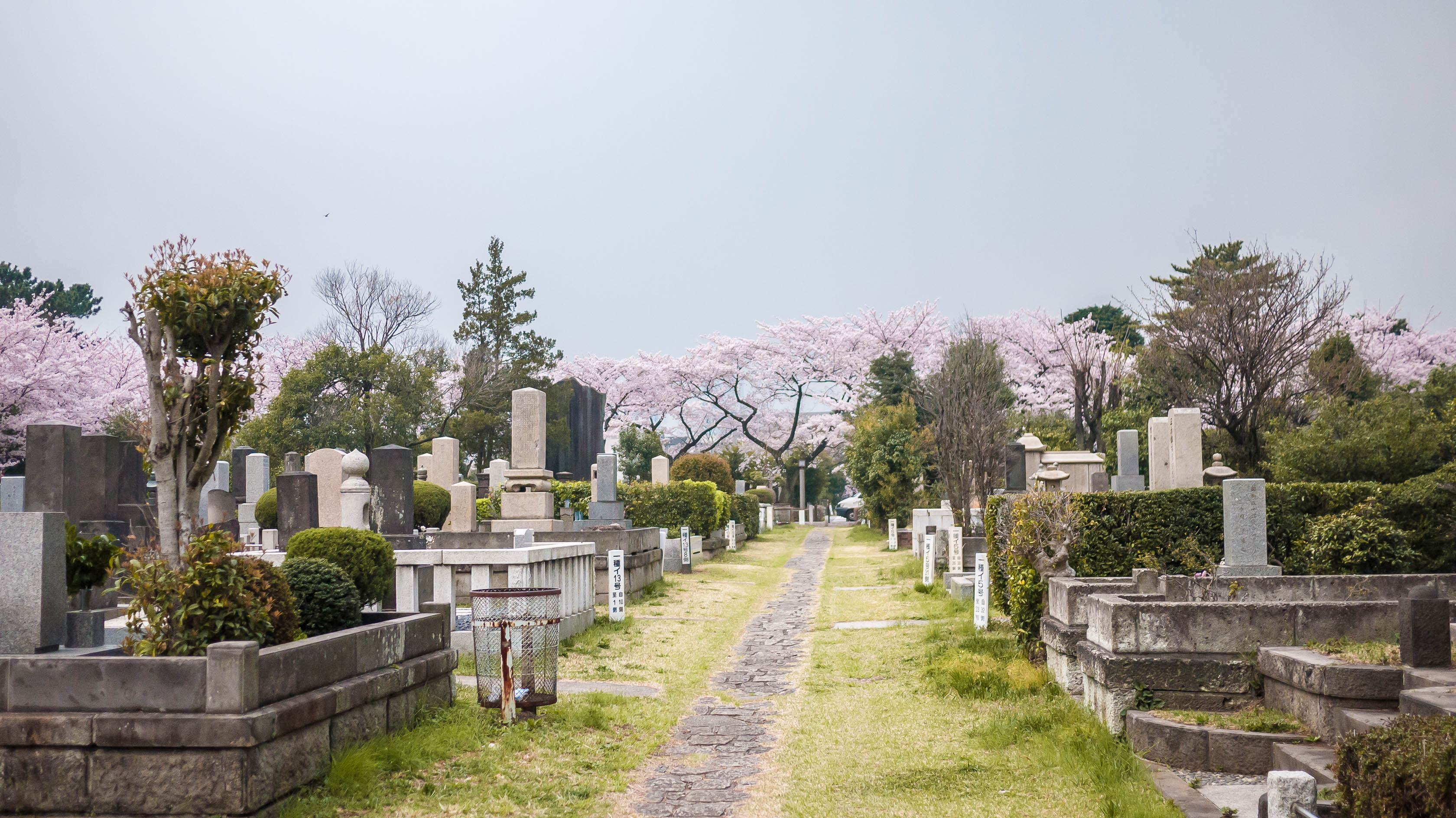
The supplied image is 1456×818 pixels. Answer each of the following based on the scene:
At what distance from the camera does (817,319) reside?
5409 cm

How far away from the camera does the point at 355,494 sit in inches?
574

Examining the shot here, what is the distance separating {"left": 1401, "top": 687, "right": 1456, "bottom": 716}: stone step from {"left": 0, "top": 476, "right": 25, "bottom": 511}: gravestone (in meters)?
20.7

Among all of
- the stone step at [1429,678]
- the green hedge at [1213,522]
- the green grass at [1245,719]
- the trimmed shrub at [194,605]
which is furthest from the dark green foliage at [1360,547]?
the trimmed shrub at [194,605]

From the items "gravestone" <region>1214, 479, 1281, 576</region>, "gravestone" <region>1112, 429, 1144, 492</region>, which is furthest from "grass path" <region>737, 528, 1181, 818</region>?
"gravestone" <region>1112, 429, 1144, 492</region>

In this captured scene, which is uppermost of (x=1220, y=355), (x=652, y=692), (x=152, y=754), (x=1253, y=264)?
(x=1253, y=264)

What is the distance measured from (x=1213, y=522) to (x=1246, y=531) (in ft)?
9.02

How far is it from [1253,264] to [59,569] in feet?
79.3

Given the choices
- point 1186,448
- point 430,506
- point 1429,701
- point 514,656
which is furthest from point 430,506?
point 1429,701

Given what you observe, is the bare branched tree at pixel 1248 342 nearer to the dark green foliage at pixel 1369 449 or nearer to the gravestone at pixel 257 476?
the dark green foliage at pixel 1369 449

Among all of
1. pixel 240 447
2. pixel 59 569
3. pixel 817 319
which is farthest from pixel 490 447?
pixel 59 569

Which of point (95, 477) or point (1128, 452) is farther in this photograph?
point (1128, 452)

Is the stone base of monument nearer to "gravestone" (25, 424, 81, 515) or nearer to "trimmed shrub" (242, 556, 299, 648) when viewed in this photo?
"trimmed shrub" (242, 556, 299, 648)

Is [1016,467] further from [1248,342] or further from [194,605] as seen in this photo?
[194,605]

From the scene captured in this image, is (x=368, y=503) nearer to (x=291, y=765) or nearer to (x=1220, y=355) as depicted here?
(x=291, y=765)
